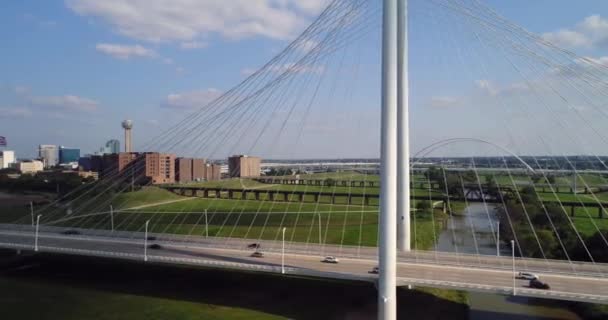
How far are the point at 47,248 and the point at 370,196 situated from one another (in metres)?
37.2

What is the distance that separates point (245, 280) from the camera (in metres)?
18.3

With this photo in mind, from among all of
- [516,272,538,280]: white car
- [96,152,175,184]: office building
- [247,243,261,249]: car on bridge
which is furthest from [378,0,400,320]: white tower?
[96,152,175,184]: office building

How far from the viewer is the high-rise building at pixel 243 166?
230 feet

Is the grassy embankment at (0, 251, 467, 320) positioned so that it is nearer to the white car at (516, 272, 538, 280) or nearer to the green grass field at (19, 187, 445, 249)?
the white car at (516, 272, 538, 280)

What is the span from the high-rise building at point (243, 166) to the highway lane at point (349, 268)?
48346 millimetres

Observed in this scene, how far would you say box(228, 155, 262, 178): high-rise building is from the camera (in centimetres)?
7006

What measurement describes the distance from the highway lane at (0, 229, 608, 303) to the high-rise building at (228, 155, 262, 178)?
159 ft

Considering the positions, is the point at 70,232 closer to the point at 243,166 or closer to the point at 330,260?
the point at 330,260

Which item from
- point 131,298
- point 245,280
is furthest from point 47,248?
point 245,280

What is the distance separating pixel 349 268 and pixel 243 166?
2231 inches

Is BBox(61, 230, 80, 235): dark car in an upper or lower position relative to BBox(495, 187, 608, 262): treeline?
upper

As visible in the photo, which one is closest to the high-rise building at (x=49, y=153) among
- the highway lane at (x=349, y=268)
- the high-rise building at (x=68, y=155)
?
the high-rise building at (x=68, y=155)

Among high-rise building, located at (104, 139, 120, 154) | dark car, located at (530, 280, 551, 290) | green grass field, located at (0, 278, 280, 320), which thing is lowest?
green grass field, located at (0, 278, 280, 320)

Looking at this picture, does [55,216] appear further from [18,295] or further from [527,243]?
[527,243]
